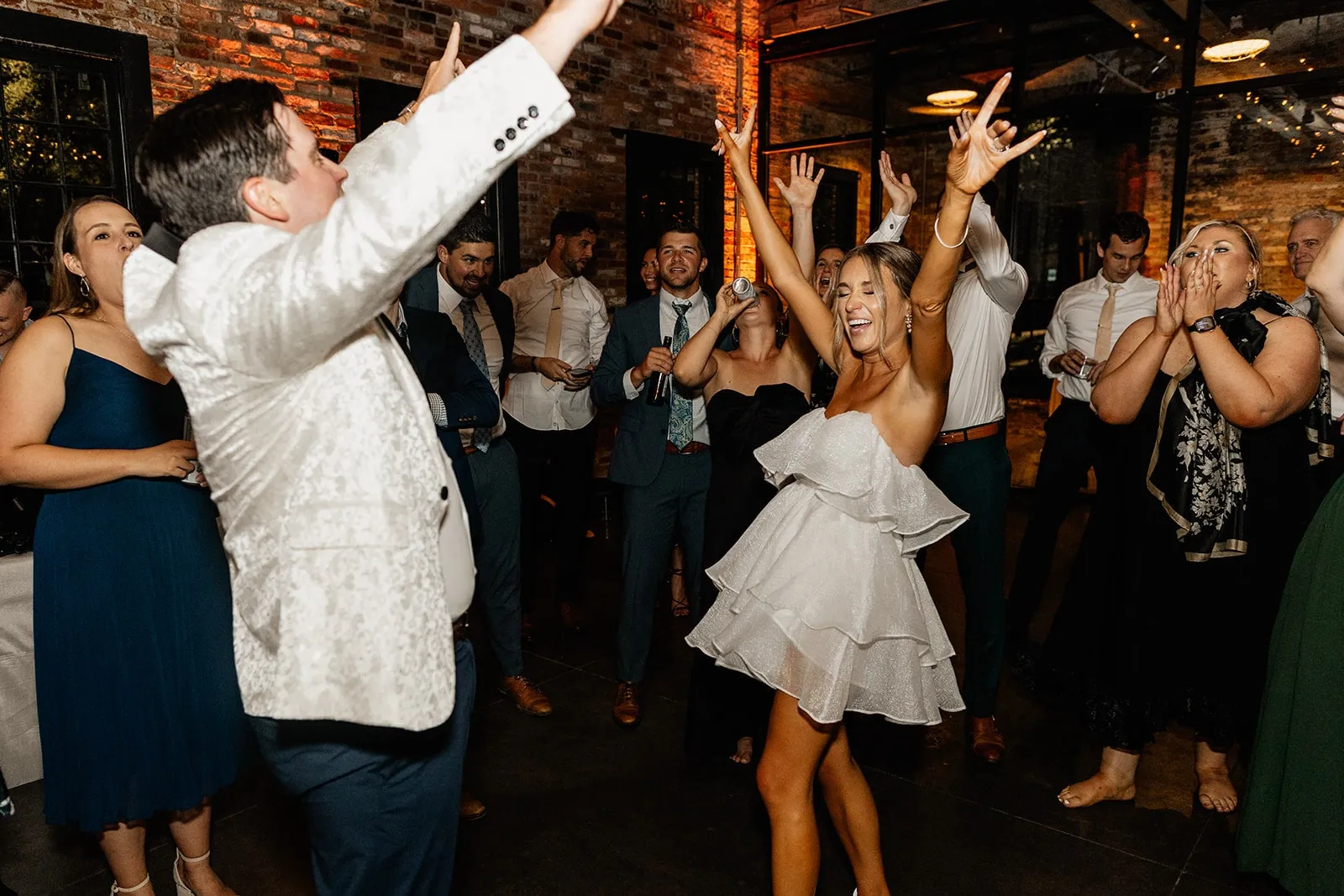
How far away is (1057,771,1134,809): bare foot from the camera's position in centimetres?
280

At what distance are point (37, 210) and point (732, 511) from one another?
4091mm

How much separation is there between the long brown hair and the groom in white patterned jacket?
114 centimetres

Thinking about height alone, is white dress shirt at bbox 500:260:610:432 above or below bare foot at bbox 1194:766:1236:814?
above

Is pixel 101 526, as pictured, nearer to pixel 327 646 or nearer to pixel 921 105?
pixel 327 646

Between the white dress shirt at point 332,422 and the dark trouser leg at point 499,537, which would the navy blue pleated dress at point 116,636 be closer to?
the white dress shirt at point 332,422

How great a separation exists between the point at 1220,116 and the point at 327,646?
8.35m

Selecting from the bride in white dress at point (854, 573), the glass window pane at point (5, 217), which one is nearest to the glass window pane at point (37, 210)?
the glass window pane at point (5, 217)

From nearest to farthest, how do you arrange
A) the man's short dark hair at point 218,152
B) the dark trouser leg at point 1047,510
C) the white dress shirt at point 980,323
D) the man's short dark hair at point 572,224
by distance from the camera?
the man's short dark hair at point 218,152
the white dress shirt at point 980,323
the dark trouser leg at point 1047,510
the man's short dark hair at point 572,224

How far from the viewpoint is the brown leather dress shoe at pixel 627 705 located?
3.32 meters

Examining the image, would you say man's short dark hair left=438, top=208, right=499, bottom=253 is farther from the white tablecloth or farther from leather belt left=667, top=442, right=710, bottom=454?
the white tablecloth

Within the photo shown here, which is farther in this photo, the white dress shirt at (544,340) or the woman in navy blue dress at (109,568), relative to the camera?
the white dress shirt at (544,340)

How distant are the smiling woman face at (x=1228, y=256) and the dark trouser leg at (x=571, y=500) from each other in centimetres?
296

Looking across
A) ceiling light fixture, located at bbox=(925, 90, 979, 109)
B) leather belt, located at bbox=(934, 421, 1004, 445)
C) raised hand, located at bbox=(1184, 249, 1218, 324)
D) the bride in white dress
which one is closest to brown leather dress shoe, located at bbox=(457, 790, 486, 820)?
the bride in white dress

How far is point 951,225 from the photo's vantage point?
172 centimetres
